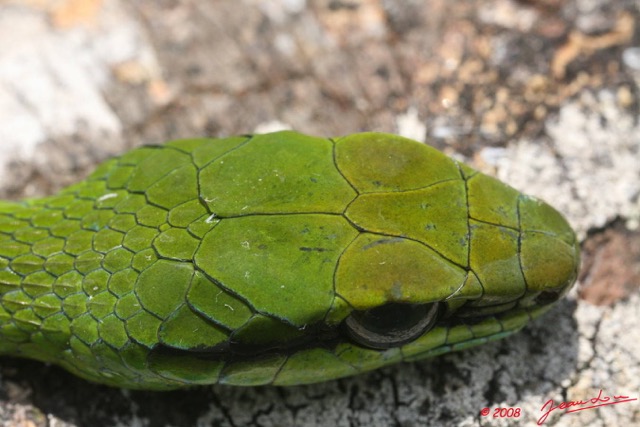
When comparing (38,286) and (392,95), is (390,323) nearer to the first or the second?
(38,286)

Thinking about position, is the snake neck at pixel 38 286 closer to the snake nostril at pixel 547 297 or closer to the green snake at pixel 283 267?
the green snake at pixel 283 267

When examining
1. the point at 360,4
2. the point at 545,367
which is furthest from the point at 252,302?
the point at 360,4

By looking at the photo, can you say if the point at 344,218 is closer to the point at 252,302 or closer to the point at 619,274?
the point at 252,302

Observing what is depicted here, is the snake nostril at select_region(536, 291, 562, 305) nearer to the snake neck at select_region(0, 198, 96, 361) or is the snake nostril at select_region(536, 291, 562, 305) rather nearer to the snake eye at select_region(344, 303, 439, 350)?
the snake eye at select_region(344, 303, 439, 350)

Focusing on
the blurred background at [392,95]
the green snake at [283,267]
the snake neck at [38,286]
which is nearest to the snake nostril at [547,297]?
the green snake at [283,267]

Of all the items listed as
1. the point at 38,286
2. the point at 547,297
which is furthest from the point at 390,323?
the point at 38,286

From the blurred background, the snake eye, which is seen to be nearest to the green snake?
the snake eye
